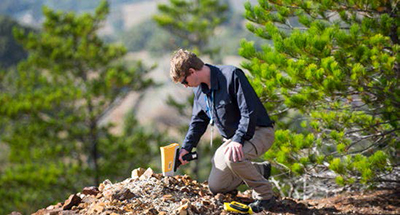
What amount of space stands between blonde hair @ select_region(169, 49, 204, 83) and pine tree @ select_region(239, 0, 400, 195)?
1214 mm

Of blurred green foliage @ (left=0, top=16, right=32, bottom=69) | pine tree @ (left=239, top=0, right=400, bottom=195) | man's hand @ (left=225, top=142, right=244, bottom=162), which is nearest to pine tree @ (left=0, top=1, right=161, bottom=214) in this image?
pine tree @ (left=239, top=0, right=400, bottom=195)

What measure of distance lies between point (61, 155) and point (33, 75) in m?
2.84

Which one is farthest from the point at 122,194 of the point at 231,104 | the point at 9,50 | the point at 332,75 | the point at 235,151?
the point at 9,50

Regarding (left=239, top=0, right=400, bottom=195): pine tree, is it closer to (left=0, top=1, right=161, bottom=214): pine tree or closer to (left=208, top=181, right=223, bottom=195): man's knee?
(left=208, top=181, right=223, bottom=195): man's knee

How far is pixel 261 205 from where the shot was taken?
3.87m

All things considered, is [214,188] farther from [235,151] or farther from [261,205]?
[235,151]

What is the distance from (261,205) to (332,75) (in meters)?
1.39

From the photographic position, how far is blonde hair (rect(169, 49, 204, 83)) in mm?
3518

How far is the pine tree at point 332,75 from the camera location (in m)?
4.43

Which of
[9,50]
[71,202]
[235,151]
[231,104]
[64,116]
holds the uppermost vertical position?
[9,50]

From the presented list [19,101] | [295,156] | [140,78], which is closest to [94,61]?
[140,78]

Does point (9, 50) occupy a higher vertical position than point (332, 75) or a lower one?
higher

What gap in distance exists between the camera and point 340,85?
14.5ft

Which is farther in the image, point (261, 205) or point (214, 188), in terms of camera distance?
point (214, 188)
